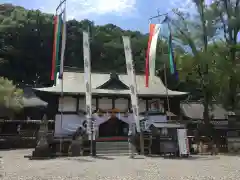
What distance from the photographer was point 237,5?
22609 mm

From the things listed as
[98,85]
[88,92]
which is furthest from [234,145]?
[98,85]

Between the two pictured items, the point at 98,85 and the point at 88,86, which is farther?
the point at 98,85

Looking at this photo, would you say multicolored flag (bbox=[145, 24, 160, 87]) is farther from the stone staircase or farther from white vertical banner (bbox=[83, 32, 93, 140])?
the stone staircase

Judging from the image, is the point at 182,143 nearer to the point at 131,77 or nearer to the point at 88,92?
the point at 131,77

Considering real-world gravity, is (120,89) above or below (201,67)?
below

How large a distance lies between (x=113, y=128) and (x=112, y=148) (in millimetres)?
5613

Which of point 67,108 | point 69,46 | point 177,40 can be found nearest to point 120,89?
point 67,108

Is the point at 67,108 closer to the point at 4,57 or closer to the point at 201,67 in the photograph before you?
the point at 201,67

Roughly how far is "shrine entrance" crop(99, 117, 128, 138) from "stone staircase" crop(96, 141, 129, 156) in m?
4.01

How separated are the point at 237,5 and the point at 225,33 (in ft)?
8.40

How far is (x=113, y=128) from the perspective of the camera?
2430 centimetres

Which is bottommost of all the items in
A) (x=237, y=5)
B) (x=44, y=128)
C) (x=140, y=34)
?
(x=44, y=128)

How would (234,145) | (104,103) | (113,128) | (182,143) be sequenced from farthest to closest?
(113,128) < (104,103) < (234,145) < (182,143)

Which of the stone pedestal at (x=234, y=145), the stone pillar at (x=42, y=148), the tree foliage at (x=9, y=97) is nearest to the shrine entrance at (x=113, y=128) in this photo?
the stone pillar at (x=42, y=148)
